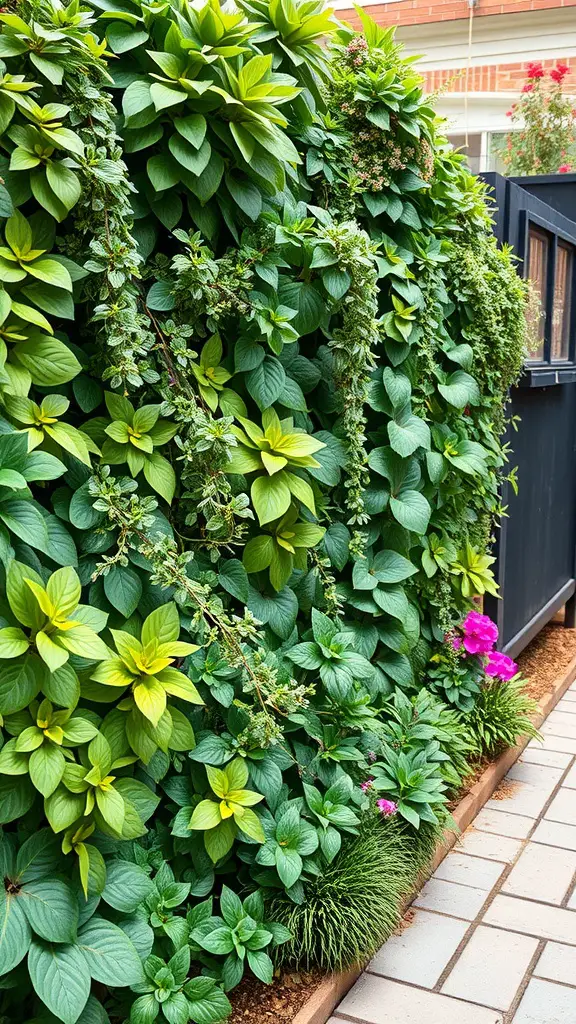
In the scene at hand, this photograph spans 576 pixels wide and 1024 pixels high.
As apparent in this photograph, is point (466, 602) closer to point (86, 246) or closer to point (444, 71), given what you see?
point (86, 246)

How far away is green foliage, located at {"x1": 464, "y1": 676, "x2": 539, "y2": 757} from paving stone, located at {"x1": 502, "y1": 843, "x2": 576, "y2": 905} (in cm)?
43

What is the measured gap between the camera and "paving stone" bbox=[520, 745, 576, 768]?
3586mm

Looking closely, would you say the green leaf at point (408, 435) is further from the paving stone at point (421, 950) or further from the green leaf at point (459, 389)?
the paving stone at point (421, 950)

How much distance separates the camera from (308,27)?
216 centimetres

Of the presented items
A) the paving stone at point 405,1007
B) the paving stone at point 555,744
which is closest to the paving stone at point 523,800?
the paving stone at point 555,744

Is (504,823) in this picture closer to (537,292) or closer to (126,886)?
(126,886)

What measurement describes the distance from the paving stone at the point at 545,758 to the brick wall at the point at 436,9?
680cm

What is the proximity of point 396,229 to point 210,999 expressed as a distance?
84.5 inches

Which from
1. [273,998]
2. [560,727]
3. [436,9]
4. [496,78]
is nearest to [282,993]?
[273,998]

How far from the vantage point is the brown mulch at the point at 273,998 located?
2.00 m

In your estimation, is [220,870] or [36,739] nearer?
[36,739]

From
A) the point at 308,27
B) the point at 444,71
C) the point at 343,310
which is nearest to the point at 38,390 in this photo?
the point at 343,310

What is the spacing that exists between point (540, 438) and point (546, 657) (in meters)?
1.18

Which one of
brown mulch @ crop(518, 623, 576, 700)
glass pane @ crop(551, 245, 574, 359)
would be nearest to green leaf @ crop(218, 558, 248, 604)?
brown mulch @ crop(518, 623, 576, 700)
